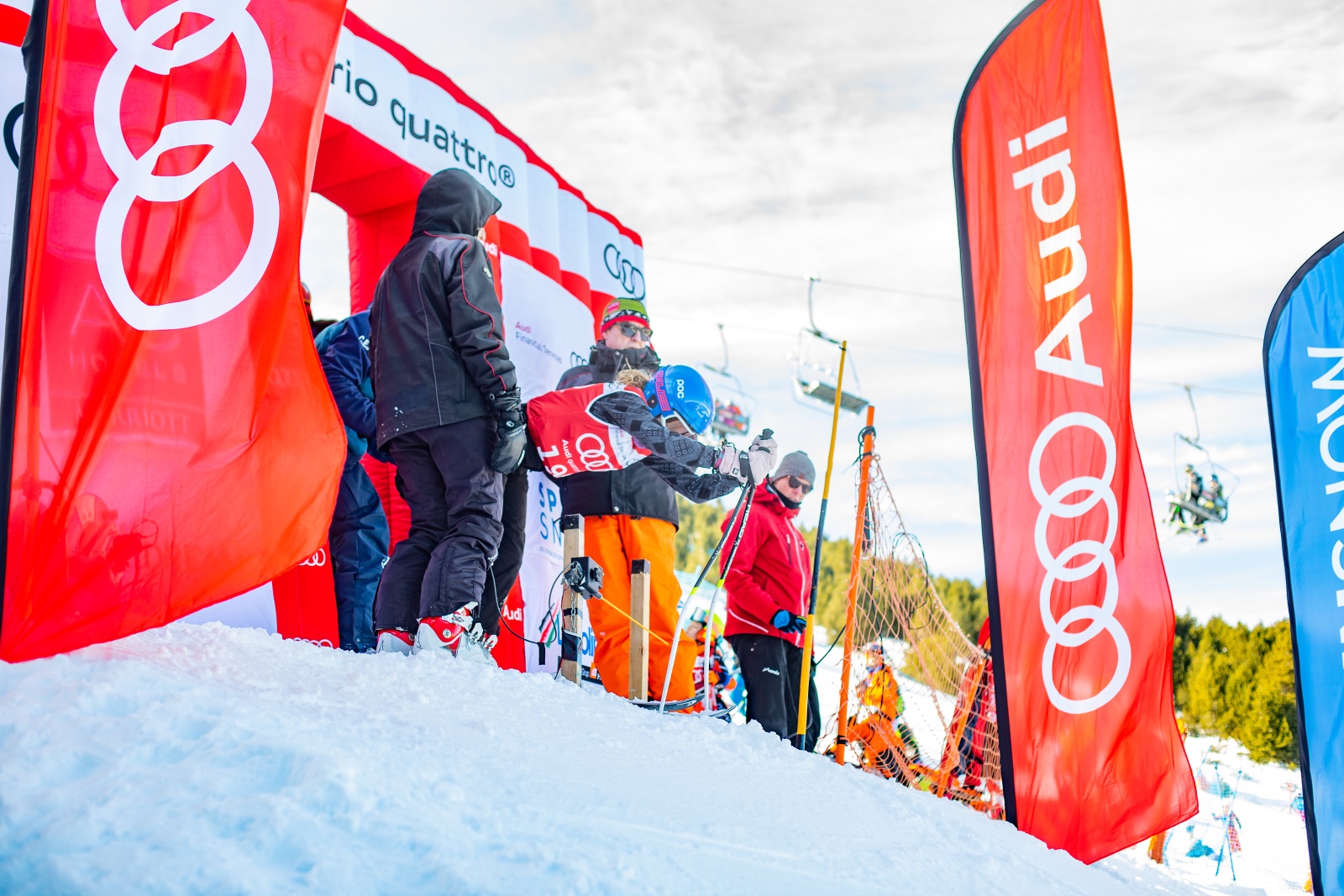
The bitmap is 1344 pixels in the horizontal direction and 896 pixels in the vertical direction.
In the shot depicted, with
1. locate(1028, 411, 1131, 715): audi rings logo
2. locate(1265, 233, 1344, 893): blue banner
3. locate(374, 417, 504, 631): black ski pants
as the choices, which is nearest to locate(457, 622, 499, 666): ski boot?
locate(374, 417, 504, 631): black ski pants

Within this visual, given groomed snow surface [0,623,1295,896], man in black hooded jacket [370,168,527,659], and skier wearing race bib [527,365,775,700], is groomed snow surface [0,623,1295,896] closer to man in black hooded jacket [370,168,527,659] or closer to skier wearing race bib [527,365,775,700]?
man in black hooded jacket [370,168,527,659]

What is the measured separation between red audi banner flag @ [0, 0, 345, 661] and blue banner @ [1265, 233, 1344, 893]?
154 inches

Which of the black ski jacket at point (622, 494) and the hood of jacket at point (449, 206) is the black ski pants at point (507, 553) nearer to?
the black ski jacket at point (622, 494)

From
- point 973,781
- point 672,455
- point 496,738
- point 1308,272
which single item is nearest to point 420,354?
point 672,455

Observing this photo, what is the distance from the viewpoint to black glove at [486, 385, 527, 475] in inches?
133

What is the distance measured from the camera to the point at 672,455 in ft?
11.9

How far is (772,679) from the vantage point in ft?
15.1

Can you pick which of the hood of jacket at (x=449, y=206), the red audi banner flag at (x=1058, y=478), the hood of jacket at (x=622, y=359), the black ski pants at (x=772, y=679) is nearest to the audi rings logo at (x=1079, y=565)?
the red audi banner flag at (x=1058, y=478)

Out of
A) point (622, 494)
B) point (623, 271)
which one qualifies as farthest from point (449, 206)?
point (623, 271)

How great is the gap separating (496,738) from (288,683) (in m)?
0.55

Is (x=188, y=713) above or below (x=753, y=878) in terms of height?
above

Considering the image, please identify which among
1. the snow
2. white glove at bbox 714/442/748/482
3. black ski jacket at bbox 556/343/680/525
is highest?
white glove at bbox 714/442/748/482

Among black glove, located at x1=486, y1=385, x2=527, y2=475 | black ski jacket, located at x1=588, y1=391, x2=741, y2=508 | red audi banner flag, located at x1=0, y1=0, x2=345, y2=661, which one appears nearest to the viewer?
red audi banner flag, located at x1=0, y1=0, x2=345, y2=661

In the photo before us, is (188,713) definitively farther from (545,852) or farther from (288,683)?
(545,852)
